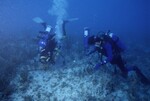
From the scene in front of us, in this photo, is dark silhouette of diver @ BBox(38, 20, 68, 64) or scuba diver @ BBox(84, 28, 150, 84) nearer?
scuba diver @ BBox(84, 28, 150, 84)

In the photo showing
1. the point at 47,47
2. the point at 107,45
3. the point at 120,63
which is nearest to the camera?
Answer: the point at 107,45

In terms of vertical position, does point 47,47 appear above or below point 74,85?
above

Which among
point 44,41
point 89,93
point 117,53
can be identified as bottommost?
point 89,93

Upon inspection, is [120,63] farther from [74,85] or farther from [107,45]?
[74,85]

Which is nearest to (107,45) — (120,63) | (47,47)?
(120,63)

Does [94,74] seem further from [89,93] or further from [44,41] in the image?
[44,41]

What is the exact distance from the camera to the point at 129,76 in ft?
33.4

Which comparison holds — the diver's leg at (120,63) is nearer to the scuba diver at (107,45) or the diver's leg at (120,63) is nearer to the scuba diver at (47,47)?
the scuba diver at (107,45)

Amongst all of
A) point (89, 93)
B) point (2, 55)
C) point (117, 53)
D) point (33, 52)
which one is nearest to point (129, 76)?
point (117, 53)

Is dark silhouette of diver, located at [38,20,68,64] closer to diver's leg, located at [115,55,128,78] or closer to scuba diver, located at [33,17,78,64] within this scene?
scuba diver, located at [33,17,78,64]

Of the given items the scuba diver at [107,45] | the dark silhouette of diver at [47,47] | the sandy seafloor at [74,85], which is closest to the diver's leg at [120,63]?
the scuba diver at [107,45]


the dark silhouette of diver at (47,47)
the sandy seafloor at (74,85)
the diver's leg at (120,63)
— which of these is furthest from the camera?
the dark silhouette of diver at (47,47)

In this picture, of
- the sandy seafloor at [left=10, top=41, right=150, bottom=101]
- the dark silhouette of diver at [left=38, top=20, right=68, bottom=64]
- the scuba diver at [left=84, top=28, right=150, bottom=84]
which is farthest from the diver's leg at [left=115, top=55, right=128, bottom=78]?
the dark silhouette of diver at [left=38, top=20, right=68, bottom=64]

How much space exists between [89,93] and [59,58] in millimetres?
4845
